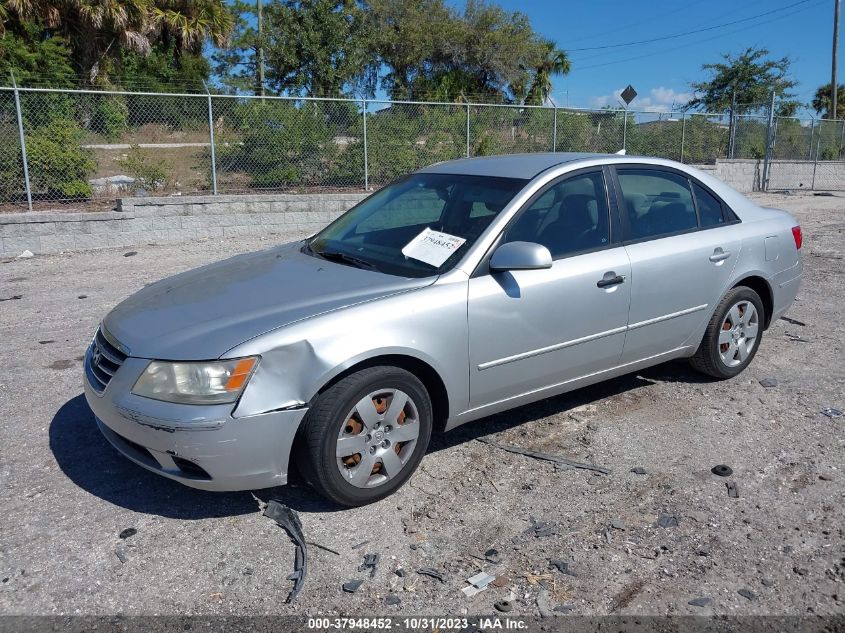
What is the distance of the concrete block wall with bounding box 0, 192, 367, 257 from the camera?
34.1 ft

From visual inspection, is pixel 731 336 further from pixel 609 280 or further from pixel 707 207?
pixel 609 280

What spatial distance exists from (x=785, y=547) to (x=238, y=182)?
10.9 meters

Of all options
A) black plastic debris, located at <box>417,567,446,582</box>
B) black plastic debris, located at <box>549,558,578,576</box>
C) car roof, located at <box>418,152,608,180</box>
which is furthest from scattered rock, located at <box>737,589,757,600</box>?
car roof, located at <box>418,152,608,180</box>

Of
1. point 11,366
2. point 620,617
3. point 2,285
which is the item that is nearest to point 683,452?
point 620,617

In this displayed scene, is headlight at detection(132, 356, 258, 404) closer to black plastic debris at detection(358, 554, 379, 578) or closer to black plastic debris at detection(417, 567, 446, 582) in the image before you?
black plastic debris at detection(358, 554, 379, 578)

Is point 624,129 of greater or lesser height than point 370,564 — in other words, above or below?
above

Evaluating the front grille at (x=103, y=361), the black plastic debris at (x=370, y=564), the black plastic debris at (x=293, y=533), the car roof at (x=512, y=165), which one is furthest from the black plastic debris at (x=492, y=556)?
the car roof at (x=512, y=165)

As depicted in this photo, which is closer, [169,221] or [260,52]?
[169,221]

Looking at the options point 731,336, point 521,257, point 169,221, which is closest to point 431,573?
point 521,257

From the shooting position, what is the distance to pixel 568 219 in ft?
14.0

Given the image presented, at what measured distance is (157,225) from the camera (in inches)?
450

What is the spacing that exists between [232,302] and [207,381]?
610mm

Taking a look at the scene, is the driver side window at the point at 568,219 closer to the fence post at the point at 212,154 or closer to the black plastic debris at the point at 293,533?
the black plastic debris at the point at 293,533

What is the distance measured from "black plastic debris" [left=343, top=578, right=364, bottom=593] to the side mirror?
1.67 m
